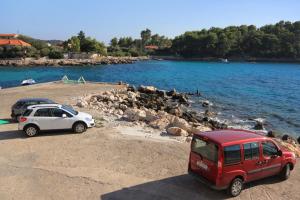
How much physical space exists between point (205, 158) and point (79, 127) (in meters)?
10.4

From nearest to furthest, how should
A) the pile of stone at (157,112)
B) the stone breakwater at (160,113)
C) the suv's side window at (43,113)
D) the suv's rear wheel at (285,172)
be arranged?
the suv's rear wheel at (285,172)
the suv's side window at (43,113)
the stone breakwater at (160,113)
the pile of stone at (157,112)

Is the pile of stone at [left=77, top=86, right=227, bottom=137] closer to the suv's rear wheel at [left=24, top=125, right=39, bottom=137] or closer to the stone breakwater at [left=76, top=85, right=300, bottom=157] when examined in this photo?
the stone breakwater at [left=76, top=85, right=300, bottom=157]

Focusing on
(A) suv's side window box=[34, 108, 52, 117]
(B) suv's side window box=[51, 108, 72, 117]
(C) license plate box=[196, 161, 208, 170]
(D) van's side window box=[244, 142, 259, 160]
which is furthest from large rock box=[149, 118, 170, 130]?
(D) van's side window box=[244, 142, 259, 160]

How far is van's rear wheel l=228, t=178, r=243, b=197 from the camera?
12.4 m

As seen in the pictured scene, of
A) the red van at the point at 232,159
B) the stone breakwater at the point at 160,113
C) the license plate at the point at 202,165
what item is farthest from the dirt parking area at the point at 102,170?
the stone breakwater at the point at 160,113

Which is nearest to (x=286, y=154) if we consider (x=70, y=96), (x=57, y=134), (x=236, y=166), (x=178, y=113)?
(x=236, y=166)

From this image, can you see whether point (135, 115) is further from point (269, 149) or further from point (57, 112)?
point (269, 149)

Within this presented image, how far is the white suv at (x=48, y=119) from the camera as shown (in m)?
20.1

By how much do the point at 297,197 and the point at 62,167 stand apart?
914 cm

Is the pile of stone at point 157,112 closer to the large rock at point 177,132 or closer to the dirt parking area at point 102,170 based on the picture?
the large rock at point 177,132

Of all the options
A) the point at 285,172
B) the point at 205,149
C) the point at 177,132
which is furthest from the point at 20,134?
the point at 285,172

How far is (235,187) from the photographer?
1245cm

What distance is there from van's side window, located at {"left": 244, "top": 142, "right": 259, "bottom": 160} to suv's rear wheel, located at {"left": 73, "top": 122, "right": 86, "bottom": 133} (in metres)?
11.2

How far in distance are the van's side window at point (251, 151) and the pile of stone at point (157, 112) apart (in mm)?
8276
